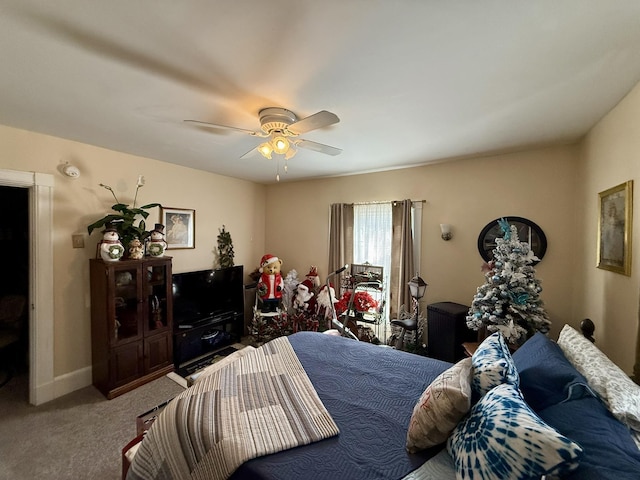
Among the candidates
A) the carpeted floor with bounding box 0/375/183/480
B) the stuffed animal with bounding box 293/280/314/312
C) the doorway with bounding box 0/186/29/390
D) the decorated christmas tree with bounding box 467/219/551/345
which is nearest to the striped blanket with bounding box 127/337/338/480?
the carpeted floor with bounding box 0/375/183/480

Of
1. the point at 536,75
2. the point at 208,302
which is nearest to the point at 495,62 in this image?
the point at 536,75

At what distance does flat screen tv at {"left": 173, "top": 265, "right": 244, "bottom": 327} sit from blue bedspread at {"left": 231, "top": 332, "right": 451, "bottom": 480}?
1867mm

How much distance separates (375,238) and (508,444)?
2905 mm

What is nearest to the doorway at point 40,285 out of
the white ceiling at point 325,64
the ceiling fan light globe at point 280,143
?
the white ceiling at point 325,64

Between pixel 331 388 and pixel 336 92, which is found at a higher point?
pixel 336 92

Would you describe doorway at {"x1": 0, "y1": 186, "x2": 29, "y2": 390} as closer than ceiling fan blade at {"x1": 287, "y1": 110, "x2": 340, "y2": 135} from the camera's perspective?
No

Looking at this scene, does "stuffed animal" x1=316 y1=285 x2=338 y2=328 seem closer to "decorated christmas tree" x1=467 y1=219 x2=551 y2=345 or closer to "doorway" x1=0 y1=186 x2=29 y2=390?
"decorated christmas tree" x1=467 y1=219 x2=551 y2=345

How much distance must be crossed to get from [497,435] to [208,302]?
3476 mm

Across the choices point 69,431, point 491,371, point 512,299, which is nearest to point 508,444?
point 491,371

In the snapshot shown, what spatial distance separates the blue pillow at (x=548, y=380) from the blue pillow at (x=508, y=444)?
11.8 inches

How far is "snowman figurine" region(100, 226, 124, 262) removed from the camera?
250 centimetres

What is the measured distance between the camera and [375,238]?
3584mm

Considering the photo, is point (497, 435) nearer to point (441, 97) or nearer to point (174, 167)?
point (441, 97)

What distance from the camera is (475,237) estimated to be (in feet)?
9.59
